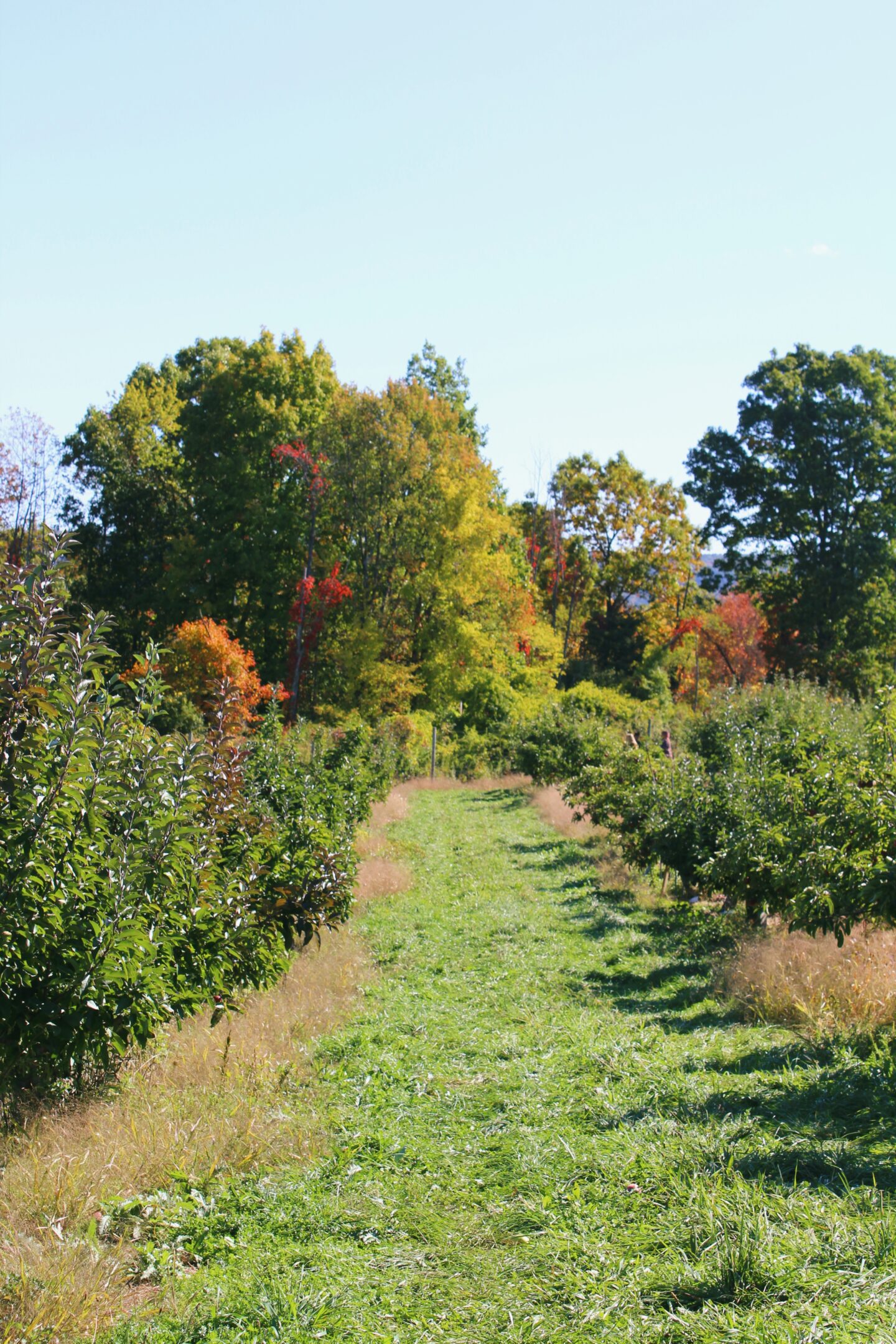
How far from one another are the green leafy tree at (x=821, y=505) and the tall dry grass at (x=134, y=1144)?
30922 millimetres

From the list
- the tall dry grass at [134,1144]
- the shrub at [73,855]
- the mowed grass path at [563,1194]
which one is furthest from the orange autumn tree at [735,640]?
the shrub at [73,855]

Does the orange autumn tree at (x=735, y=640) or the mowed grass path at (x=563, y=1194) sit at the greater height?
the orange autumn tree at (x=735, y=640)

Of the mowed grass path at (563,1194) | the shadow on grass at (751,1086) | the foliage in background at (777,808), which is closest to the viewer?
the mowed grass path at (563,1194)

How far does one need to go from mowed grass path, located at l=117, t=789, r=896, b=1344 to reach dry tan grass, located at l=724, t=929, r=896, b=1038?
302mm

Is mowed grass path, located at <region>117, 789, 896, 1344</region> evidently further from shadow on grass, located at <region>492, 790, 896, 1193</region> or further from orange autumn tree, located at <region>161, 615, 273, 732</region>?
orange autumn tree, located at <region>161, 615, 273, 732</region>

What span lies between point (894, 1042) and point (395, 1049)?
3315 mm

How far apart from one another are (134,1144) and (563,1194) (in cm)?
208

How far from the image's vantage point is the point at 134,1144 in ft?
15.4

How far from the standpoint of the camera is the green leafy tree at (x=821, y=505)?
113ft

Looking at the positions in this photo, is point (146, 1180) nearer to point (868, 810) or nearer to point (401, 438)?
point (868, 810)

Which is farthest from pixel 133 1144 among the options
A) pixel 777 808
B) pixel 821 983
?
pixel 777 808

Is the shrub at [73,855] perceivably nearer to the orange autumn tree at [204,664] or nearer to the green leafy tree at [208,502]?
the orange autumn tree at [204,664]

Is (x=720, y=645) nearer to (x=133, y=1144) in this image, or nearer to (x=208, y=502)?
(x=208, y=502)

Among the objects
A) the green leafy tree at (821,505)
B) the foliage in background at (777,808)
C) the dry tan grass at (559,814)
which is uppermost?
the green leafy tree at (821,505)
